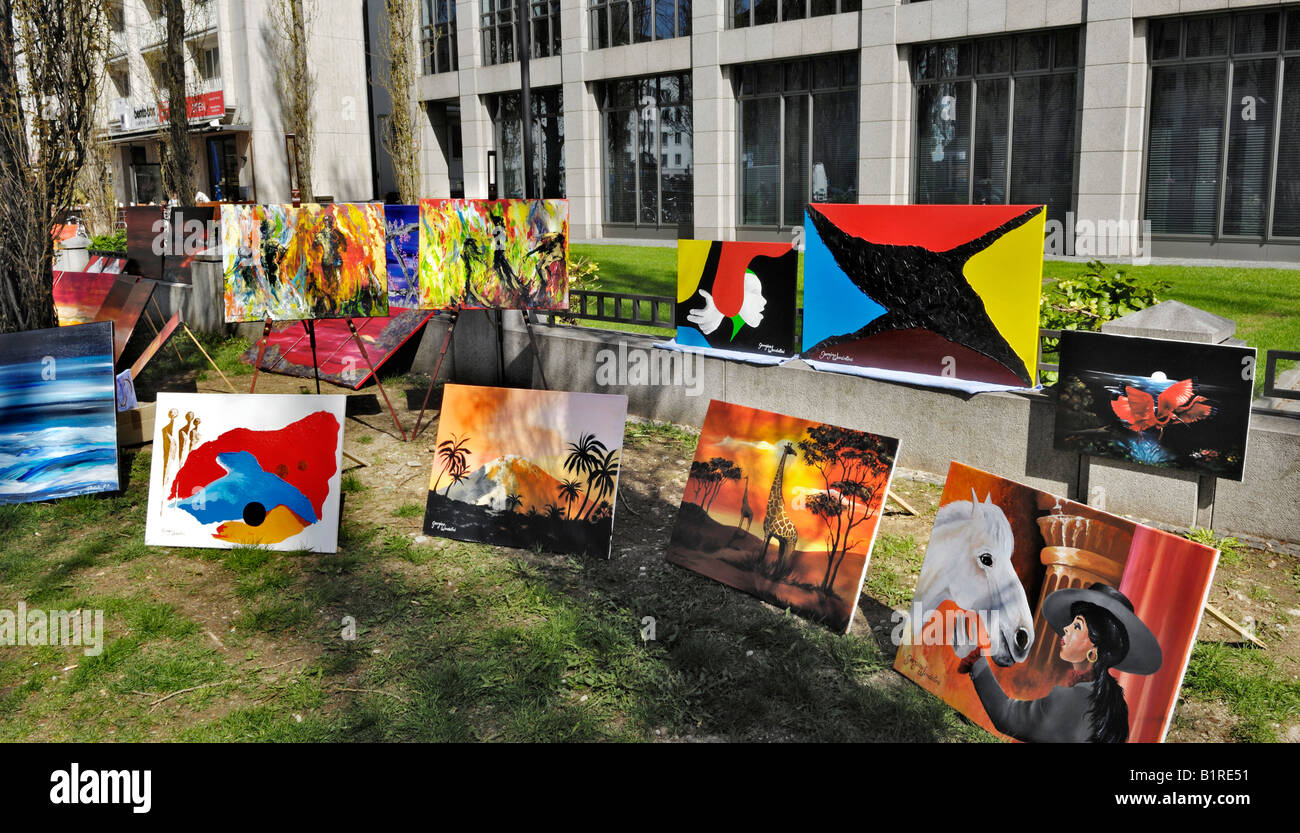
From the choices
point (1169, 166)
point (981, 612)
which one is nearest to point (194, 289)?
point (981, 612)

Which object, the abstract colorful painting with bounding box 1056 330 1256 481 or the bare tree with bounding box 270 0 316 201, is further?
the bare tree with bounding box 270 0 316 201

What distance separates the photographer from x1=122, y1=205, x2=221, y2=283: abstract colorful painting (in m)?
16.8

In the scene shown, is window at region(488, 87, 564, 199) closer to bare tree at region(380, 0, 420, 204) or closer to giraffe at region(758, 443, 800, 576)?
bare tree at region(380, 0, 420, 204)

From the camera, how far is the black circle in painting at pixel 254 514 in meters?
7.05

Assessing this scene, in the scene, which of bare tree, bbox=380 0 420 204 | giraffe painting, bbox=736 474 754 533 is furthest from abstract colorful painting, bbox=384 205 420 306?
bare tree, bbox=380 0 420 204

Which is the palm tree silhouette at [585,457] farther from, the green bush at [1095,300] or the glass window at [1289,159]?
the glass window at [1289,159]

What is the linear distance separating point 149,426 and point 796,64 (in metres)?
16.1

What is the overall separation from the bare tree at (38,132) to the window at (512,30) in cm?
1652

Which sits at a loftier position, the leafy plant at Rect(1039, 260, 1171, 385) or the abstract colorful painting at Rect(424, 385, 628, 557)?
the leafy plant at Rect(1039, 260, 1171, 385)

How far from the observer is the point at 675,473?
335 inches

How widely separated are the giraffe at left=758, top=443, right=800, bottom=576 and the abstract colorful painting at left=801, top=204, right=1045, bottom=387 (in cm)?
222

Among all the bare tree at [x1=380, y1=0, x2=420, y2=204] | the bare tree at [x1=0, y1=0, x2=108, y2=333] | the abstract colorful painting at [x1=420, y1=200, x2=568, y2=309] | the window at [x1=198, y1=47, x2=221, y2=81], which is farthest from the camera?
the window at [x1=198, y1=47, x2=221, y2=81]

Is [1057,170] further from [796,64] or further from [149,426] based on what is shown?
[149,426]

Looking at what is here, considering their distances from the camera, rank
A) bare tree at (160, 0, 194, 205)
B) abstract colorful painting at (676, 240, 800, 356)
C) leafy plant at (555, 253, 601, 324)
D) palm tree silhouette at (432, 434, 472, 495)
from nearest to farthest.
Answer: palm tree silhouette at (432, 434, 472, 495)
abstract colorful painting at (676, 240, 800, 356)
leafy plant at (555, 253, 601, 324)
bare tree at (160, 0, 194, 205)
